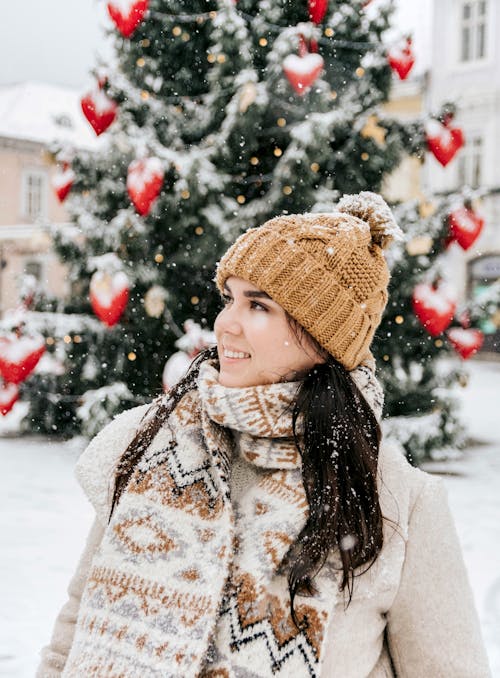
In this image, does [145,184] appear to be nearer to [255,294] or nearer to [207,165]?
[207,165]

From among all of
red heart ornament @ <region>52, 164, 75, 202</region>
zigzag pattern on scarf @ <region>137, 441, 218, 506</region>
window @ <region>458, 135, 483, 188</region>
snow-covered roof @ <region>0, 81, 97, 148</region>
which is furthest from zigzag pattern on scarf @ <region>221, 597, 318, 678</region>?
snow-covered roof @ <region>0, 81, 97, 148</region>

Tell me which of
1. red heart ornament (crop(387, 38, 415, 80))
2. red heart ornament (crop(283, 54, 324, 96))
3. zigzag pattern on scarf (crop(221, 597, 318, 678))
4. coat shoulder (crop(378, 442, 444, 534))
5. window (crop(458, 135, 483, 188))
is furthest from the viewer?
window (crop(458, 135, 483, 188))

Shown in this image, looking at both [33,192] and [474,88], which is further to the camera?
[33,192]

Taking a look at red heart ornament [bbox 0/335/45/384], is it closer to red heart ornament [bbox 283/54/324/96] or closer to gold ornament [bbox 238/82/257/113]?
gold ornament [bbox 238/82/257/113]

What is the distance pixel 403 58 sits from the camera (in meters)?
5.20

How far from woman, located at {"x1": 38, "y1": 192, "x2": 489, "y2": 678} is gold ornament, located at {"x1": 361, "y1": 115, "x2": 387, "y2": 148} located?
4.62 m

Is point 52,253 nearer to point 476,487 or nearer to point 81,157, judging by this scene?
point 81,157

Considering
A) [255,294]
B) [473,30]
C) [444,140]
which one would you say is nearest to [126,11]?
[444,140]

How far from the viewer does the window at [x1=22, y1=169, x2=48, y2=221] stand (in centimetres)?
2312

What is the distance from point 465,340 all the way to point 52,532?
11.8ft

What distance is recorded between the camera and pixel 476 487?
6676mm

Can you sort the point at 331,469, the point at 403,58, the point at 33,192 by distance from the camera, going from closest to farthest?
the point at 331,469
the point at 403,58
the point at 33,192

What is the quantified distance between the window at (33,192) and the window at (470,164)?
12.9 m

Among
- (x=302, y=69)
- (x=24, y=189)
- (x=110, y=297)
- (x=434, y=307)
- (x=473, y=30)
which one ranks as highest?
(x=473, y=30)
